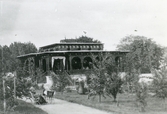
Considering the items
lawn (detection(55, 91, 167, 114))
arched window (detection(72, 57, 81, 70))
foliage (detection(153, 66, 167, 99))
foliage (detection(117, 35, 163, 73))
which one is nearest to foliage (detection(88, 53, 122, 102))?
lawn (detection(55, 91, 167, 114))

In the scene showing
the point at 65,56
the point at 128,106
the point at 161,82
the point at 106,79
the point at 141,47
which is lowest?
the point at 128,106

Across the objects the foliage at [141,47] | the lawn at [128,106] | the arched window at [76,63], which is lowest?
the lawn at [128,106]

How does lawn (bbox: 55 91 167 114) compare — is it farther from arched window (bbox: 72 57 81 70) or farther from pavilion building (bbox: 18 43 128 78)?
arched window (bbox: 72 57 81 70)

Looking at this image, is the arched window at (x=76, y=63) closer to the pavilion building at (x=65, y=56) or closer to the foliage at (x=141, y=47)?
the pavilion building at (x=65, y=56)

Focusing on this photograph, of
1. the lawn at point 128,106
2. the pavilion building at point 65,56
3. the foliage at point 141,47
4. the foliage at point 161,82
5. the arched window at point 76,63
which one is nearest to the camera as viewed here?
the lawn at point 128,106

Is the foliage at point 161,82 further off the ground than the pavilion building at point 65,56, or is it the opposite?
the pavilion building at point 65,56

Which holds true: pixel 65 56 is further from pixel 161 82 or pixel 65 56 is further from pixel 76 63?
pixel 161 82

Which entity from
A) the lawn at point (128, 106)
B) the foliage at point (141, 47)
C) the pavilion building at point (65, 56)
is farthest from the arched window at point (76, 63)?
the lawn at point (128, 106)

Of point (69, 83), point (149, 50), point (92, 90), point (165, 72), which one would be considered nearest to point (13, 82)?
point (92, 90)

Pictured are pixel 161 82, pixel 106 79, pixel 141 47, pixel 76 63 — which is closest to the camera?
pixel 161 82

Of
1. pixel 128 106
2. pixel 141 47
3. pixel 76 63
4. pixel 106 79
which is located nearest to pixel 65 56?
pixel 76 63

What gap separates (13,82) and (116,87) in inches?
244

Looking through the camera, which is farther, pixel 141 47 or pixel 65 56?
pixel 141 47

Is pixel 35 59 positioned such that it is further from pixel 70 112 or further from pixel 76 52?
pixel 70 112
